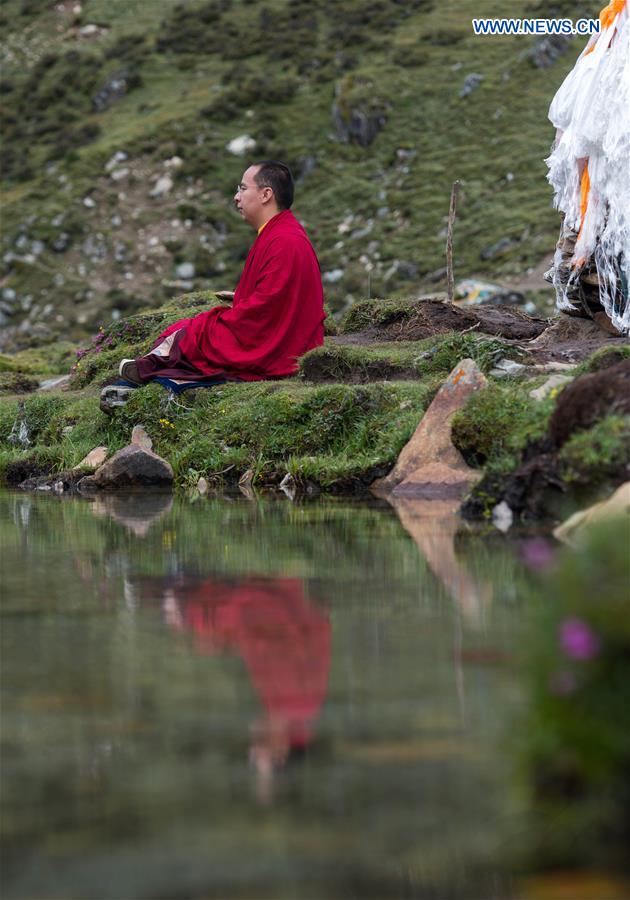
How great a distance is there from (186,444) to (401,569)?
646 cm

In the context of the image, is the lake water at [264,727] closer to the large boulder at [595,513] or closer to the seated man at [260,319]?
the large boulder at [595,513]

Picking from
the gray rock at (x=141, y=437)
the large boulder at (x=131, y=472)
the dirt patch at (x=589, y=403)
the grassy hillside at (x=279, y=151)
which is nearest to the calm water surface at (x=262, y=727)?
the dirt patch at (x=589, y=403)

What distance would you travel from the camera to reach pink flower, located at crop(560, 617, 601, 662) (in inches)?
100.0

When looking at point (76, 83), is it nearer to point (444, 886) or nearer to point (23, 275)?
point (23, 275)

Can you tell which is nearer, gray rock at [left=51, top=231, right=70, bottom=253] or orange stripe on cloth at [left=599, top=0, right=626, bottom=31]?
orange stripe on cloth at [left=599, top=0, right=626, bottom=31]

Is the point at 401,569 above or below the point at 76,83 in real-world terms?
above

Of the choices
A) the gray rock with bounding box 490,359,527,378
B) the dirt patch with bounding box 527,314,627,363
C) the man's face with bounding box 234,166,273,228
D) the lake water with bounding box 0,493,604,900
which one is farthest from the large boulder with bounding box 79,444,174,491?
the lake water with bounding box 0,493,604,900

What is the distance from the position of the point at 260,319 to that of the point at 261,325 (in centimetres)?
6

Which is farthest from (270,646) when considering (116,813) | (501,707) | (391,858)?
(391,858)

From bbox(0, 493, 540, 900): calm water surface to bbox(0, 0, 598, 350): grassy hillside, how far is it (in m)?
32.4

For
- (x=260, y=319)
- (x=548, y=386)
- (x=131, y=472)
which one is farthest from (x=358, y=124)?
(x=548, y=386)

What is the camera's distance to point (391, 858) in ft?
8.13

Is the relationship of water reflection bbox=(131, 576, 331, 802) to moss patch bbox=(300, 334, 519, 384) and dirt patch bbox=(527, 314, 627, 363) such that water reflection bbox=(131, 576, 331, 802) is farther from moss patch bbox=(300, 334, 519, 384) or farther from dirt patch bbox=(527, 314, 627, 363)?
dirt patch bbox=(527, 314, 627, 363)

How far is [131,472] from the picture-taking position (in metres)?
11.8
